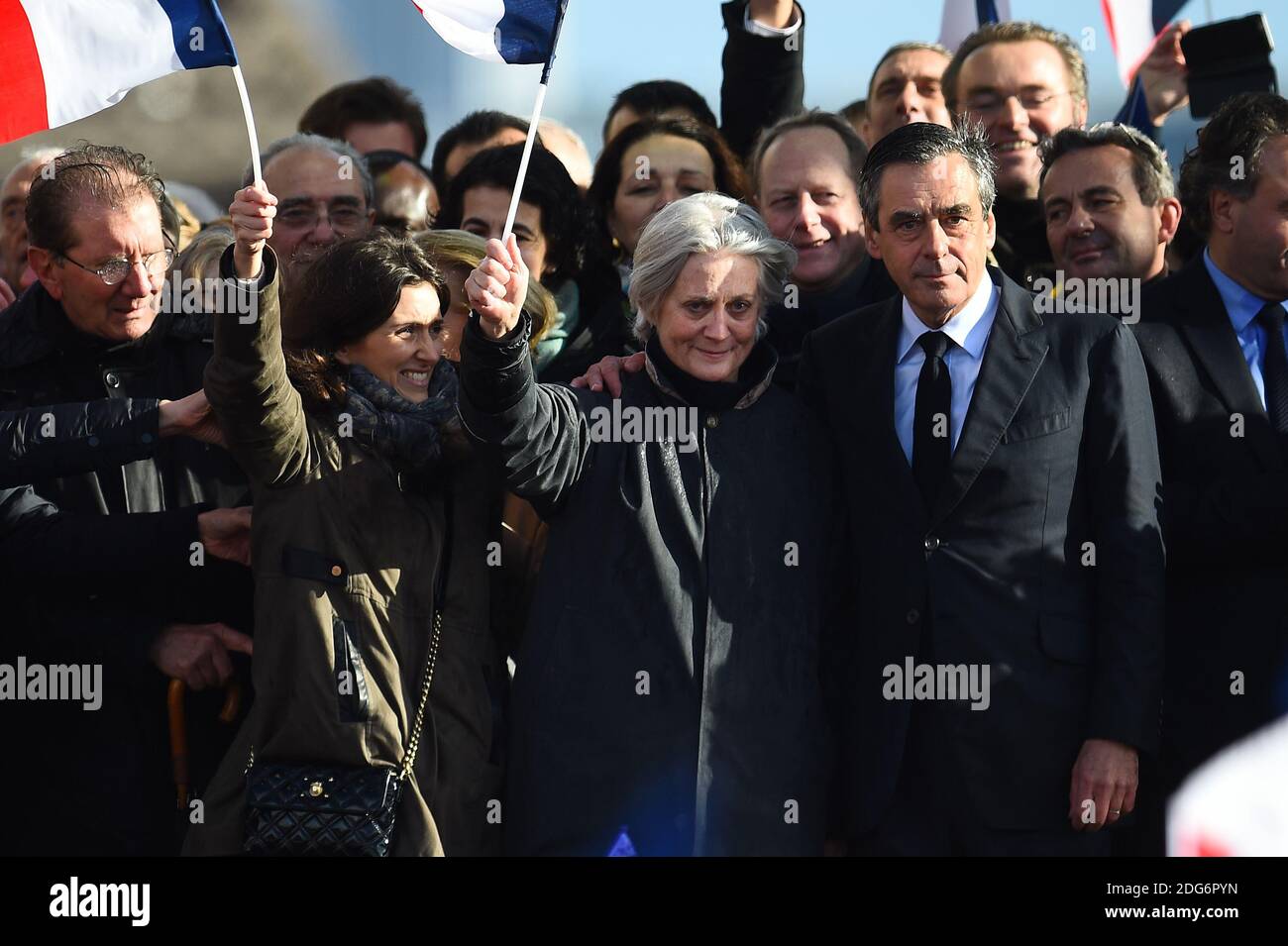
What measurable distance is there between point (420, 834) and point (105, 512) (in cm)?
139

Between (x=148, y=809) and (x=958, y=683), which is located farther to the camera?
(x=148, y=809)

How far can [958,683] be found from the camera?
4.48 m

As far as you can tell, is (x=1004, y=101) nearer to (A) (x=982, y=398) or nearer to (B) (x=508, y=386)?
(A) (x=982, y=398)

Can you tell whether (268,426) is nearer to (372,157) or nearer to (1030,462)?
(1030,462)

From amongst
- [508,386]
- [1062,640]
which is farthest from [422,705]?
[1062,640]

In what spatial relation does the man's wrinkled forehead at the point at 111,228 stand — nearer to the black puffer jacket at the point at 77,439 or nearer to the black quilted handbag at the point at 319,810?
the black puffer jacket at the point at 77,439

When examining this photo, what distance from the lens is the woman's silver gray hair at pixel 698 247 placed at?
471 cm

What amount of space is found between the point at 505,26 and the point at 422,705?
1.73 m

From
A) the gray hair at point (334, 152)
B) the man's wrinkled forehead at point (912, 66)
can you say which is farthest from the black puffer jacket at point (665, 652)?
the man's wrinkled forehead at point (912, 66)

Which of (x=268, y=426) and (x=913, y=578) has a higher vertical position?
(x=268, y=426)

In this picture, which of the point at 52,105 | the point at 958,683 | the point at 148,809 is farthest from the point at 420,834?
the point at 52,105

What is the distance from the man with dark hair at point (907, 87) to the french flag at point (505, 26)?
Answer: 8.92 ft

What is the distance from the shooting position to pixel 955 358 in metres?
4.71

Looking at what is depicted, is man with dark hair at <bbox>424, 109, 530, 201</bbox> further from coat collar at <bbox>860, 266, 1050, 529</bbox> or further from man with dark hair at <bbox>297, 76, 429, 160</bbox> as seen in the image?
coat collar at <bbox>860, 266, 1050, 529</bbox>
